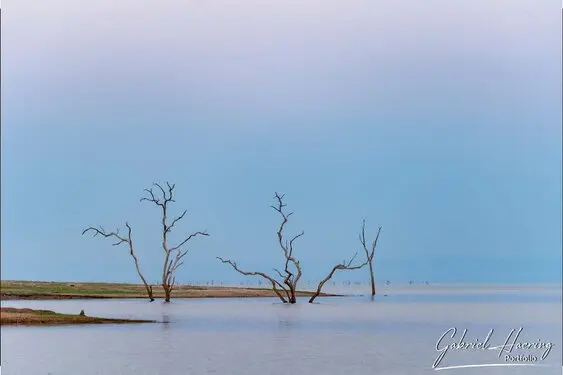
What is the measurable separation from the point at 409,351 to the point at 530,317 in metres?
23.4

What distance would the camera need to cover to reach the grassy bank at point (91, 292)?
5803 cm

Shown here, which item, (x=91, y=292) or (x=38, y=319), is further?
(x=91, y=292)

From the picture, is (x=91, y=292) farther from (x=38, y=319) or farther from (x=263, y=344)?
(x=263, y=344)

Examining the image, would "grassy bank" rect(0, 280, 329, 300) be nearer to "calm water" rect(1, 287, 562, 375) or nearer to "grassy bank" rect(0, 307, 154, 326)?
"calm water" rect(1, 287, 562, 375)

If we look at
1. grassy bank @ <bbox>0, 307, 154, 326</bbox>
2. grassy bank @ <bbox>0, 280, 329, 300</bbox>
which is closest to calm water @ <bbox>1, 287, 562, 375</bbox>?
grassy bank @ <bbox>0, 307, 154, 326</bbox>

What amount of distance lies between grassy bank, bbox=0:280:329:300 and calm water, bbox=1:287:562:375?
25.9ft

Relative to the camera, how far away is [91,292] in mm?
67500

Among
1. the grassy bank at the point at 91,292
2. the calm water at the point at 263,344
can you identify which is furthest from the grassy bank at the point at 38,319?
the grassy bank at the point at 91,292

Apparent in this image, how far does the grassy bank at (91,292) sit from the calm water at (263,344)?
7.91m

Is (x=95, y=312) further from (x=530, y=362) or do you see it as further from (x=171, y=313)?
(x=530, y=362)

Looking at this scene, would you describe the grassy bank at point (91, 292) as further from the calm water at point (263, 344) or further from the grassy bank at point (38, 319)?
the grassy bank at point (38, 319)

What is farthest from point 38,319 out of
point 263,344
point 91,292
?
point 91,292

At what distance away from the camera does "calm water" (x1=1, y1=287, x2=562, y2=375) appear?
26.3 metres

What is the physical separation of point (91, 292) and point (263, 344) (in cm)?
3685
